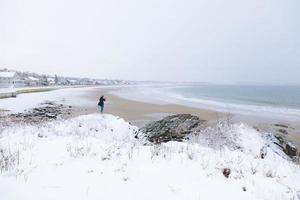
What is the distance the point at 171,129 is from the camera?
14.5 metres

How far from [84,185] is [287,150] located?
12.8 metres

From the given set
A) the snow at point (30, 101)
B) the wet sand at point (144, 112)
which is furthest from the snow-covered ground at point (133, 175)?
the snow at point (30, 101)

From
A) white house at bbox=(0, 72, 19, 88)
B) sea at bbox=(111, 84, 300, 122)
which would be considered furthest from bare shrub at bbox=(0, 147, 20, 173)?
white house at bbox=(0, 72, 19, 88)

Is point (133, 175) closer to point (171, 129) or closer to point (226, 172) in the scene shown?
point (226, 172)

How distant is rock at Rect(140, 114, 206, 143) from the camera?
13.3 m

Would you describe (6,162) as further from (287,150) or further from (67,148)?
(287,150)

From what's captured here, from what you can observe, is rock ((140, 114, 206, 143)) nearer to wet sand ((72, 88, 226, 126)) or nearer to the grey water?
wet sand ((72, 88, 226, 126))

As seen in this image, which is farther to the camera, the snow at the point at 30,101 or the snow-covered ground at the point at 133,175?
the snow at the point at 30,101

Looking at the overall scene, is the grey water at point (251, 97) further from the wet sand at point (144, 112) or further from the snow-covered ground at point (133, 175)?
the snow-covered ground at point (133, 175)

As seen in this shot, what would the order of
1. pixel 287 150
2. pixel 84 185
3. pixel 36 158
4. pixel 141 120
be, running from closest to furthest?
pixel 84 185 → pixel 36 158 → pixel 287 150 → pixel 141 120

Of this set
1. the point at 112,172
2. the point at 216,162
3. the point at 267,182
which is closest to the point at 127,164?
the point at 112,172

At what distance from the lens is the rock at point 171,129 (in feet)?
43.5

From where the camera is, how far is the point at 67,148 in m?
6.47

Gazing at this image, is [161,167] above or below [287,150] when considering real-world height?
above
